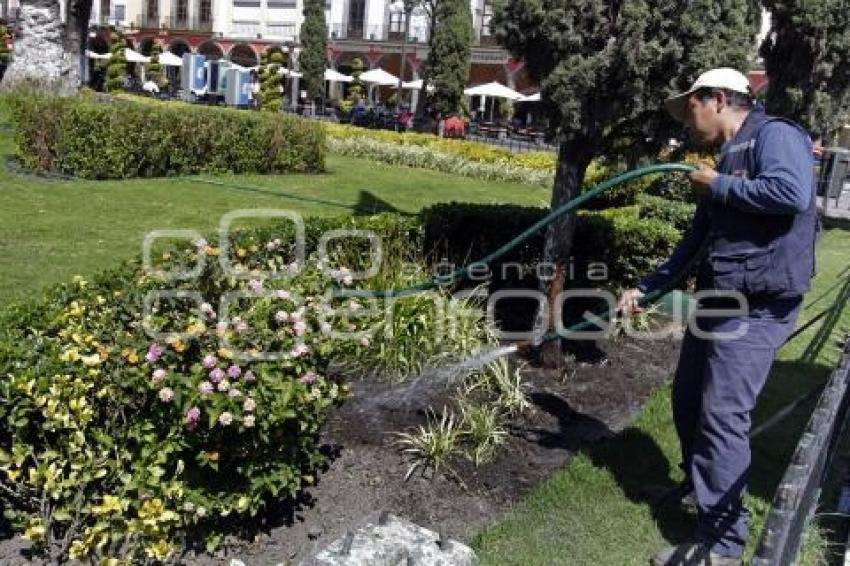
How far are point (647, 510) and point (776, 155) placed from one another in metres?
1.81

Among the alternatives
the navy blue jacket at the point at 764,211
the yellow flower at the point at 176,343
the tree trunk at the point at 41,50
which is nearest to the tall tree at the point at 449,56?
the tree trunk at the point at 41,50

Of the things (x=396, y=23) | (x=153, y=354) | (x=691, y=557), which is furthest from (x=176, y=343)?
(x=396, y=23)

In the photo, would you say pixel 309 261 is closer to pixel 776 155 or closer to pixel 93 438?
pixel 93 438

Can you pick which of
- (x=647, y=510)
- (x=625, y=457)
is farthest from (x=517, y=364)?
(x=647, y=510)

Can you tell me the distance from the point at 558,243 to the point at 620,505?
7.43 feet

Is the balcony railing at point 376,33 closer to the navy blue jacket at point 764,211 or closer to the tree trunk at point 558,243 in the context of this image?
the tree trunk at point 558,243

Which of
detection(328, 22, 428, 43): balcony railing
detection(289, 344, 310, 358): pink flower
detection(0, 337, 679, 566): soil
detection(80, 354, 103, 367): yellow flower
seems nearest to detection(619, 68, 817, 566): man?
detection(0, 337, 679, 566): soil

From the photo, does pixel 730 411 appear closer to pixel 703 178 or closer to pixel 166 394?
pixel 703 178

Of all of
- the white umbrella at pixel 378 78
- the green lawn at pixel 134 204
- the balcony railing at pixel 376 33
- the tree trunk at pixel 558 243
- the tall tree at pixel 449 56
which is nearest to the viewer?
the tree trunk at pixel 558 243

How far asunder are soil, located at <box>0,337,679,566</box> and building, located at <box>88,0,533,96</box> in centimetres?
3867

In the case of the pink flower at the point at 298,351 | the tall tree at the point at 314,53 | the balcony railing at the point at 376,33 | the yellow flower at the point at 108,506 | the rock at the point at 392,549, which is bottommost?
the rock at the point at 392,549

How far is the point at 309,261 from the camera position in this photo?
5.21m

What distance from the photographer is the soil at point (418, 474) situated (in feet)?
11.5

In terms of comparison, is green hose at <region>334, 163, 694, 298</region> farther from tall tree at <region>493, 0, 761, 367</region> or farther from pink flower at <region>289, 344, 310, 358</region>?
pink flower at <region>289, 344, 310, 358</region>
